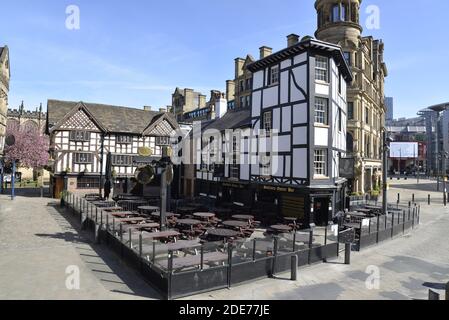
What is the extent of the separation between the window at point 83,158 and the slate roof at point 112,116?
349 centimetres

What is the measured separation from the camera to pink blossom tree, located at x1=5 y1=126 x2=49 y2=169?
4494cm

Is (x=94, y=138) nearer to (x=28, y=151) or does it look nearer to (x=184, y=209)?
(x=28, y=151)

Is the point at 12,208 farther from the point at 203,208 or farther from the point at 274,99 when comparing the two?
the point at 274,99

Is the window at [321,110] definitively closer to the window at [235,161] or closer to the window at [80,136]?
the window at [235,161]

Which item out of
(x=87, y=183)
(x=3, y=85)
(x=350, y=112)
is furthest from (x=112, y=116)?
(x=350, y=112)

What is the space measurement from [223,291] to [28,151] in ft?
148

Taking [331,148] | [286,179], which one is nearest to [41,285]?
[286,179]

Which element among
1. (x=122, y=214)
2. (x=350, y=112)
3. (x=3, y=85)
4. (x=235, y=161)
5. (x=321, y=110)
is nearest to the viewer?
(x=122, y=214)

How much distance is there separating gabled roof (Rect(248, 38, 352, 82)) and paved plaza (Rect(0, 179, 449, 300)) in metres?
12.1

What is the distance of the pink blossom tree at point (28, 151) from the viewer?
4494cm

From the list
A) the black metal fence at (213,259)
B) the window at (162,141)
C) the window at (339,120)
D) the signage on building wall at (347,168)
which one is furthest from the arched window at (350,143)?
the black metal fence at (213,259)

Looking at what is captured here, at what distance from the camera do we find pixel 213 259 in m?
10.1

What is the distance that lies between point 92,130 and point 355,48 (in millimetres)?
29147

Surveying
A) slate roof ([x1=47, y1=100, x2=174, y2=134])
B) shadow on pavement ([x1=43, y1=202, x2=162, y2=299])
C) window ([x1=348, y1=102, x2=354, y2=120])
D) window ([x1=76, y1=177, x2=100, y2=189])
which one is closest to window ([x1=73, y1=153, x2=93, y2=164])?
window ([x1=76, y1=177, x2=100, y2=189])
